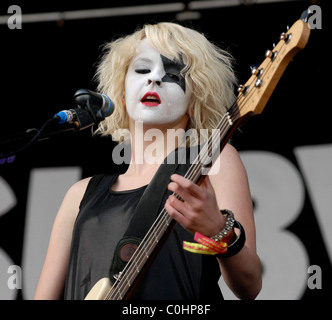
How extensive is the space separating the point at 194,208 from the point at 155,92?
0.70m

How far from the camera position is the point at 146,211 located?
1973mm

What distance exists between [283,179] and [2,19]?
1.69 meters

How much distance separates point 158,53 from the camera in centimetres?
221

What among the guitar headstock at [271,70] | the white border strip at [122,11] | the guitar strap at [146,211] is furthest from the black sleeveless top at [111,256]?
the white border strip at [122,11]

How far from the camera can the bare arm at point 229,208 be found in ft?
5.08

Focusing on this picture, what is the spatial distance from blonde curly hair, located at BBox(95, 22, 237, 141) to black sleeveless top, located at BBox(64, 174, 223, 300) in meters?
0.35

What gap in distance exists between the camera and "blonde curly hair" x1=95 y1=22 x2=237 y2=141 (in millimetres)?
2205

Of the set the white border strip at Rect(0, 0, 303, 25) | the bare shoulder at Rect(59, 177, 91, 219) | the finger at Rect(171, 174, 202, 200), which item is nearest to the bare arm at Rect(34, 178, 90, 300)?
the bare shoulder at Rect(59, 177, 91, 219)

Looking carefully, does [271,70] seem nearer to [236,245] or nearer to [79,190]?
[236,245]

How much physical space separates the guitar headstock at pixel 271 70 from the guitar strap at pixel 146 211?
0.49 m

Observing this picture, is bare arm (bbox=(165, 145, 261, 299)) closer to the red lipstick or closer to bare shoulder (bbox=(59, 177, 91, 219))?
the red lipstick

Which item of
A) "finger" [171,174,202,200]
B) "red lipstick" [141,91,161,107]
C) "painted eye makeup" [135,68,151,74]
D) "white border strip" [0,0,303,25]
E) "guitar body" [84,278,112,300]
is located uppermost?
"white border strip" [0,0,303,25]
